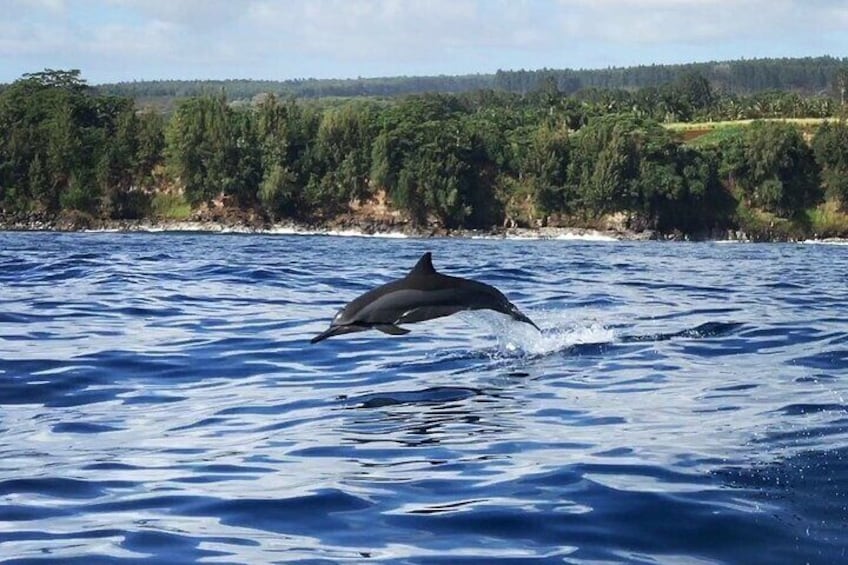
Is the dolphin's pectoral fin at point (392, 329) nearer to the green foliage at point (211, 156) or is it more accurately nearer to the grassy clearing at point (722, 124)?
the green foliage at point (211, 156)

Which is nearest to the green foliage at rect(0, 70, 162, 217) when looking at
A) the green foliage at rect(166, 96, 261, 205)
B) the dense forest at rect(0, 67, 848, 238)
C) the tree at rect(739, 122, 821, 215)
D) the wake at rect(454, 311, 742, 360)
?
the dense forest at rect(0, 67, 848, 238)

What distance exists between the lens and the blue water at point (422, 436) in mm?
8898

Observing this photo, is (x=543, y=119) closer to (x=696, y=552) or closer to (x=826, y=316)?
(x=826, y=316)

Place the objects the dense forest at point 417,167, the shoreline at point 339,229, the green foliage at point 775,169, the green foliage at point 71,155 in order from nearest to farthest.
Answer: the shoreline at point 339,229
the green foliage at point 775,169
the dense forest at point 417,167
the green foliage at point 71,155

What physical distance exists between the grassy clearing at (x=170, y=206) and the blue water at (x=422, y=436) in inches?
4574

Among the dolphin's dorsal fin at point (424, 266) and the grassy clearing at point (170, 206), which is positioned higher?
the dolphin's dorsal fin at point (424, 266)

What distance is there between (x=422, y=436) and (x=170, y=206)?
133044 mm

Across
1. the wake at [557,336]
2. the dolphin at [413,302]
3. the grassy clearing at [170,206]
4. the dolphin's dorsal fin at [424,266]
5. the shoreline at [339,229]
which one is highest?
the dolphin's dorsal fin at [424,266]

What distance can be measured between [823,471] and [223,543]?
197 inches

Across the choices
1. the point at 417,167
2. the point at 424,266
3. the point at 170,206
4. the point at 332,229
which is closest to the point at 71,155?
the point at 170,206

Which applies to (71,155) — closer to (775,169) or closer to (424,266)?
(775,169)

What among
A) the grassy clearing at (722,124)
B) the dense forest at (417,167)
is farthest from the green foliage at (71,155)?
the grassy clearing at (722,124)

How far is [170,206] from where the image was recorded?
467 ft

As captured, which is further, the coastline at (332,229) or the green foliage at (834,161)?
the green foliage at (834,161)
